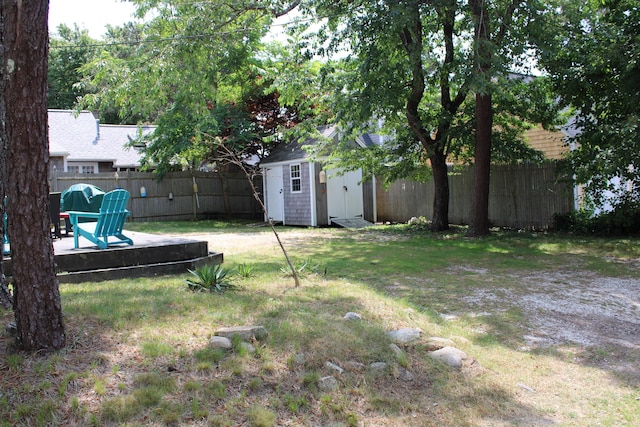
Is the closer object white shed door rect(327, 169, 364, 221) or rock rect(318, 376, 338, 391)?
rock rect(318, 376, 338, 391)

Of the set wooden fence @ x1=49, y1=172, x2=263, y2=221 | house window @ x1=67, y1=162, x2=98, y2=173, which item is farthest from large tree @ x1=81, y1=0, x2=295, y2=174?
house window @ x1=67, y1=162, x2=98, y2=173

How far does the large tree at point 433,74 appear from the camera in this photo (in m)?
10.3

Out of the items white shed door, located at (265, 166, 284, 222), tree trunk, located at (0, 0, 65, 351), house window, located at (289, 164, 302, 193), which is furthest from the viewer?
white shed door, located at (265, 166, 284, 222)

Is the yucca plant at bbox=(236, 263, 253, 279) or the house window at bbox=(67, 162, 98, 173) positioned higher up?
the house window at bbox=(67, 162, 98, 173)

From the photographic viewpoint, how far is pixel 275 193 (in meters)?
20.6

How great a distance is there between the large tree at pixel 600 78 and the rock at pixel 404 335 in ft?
24.1

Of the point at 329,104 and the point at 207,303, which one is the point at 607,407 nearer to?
the point at 207,303

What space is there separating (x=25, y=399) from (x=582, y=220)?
42.9ft

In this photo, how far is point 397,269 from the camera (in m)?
8.50

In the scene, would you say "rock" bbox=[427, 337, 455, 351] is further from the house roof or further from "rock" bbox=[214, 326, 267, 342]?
the house roof

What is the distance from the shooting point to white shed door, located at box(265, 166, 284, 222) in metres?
Answer: 20.2

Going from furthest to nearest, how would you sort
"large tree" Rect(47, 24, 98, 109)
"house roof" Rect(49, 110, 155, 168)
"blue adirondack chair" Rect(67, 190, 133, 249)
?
"large tree" Rect(47, 24, 98, 109) → "house roof" Rect(49, 110, 155, 168) → "blue adirondack chair" Rect(67, 190, 133, 249)

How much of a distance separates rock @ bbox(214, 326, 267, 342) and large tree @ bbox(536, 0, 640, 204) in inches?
335

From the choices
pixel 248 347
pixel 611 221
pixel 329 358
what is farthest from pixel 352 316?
pixel 611 221
